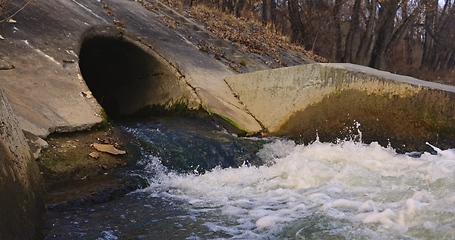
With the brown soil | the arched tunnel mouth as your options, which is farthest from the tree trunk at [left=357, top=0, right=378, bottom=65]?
the brown soil

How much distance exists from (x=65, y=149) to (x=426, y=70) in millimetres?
25312

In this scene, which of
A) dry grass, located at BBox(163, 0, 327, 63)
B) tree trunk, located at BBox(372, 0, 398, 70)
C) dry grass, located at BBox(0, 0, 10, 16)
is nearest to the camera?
dry grass, located at BBox(0, 0, 10, 16)

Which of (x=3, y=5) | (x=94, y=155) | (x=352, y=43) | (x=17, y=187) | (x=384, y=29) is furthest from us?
(x=352, y=43)

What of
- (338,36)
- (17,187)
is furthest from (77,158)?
(338,36)

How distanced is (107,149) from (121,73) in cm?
547

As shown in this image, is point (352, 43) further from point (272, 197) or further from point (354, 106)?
point (272, 197)

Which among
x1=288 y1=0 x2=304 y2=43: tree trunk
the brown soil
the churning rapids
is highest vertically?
x1=288 y1=0 x2=304 y2=43: tree trunk

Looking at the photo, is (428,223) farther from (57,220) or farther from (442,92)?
(442,92)

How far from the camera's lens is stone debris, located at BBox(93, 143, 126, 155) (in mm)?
5758

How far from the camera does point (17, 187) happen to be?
3.33 m

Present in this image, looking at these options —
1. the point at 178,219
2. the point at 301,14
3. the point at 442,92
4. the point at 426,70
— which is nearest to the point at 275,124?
the point at 442,92

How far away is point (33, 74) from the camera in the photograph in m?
6.73

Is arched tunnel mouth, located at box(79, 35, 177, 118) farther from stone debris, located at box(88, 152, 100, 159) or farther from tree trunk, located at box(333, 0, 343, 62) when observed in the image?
tree trunk, located at box(333, 0, 343, 62)

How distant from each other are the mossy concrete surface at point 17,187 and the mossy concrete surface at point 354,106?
479 cm
